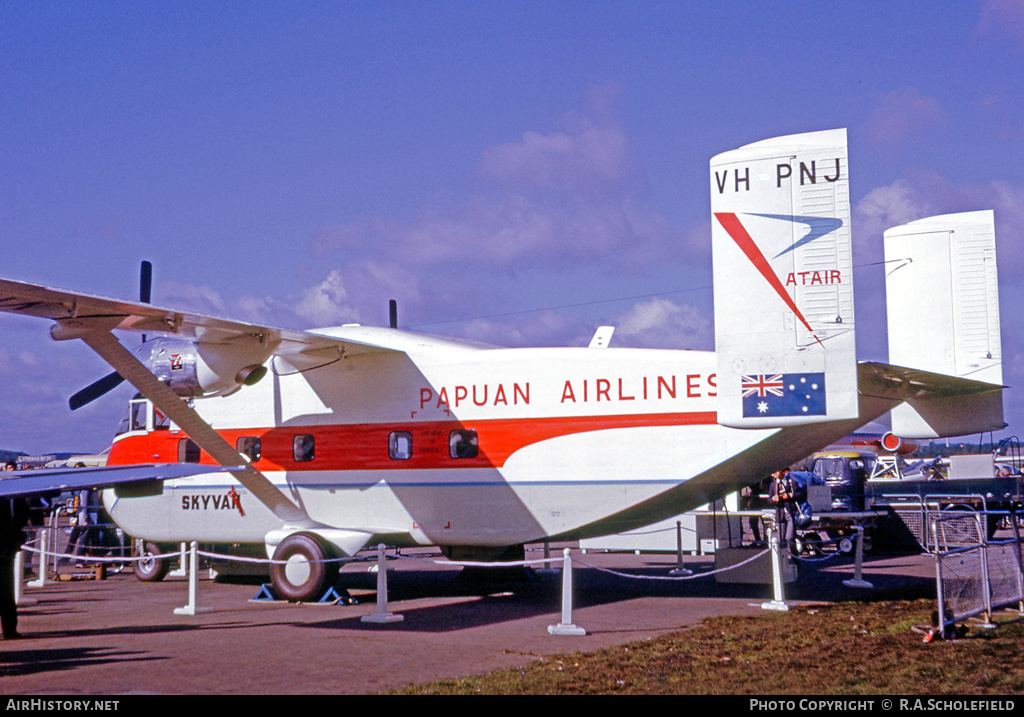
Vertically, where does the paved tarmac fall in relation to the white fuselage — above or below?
below

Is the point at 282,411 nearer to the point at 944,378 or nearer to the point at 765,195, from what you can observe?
the point at 765,195

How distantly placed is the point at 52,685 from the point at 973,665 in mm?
8203

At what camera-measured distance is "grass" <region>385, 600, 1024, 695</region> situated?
766 centimetres

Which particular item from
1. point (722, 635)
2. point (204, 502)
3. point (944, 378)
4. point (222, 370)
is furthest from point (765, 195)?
point (204, 502)

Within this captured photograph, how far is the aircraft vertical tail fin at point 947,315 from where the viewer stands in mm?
12273

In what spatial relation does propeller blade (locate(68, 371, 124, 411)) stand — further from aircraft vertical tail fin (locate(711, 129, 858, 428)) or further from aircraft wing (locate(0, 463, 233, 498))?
aircraft vertical tail fin (locate(711, 129, 858, 428))

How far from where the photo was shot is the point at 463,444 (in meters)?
13.7

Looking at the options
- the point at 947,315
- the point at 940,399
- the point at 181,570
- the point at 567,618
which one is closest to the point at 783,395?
the point at 567,618

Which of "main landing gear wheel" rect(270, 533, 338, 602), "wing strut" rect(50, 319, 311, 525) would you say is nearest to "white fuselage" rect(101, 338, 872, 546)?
"wing strut" rect(50, 319, 311, 525)

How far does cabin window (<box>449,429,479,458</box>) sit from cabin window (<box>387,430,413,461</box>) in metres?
0.71

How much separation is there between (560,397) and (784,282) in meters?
4.02

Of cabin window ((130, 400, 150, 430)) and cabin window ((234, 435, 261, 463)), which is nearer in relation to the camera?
cabin window ((234, 435, 261, 463))

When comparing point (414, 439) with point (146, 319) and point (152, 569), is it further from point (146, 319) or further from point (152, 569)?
point (152, 569)
